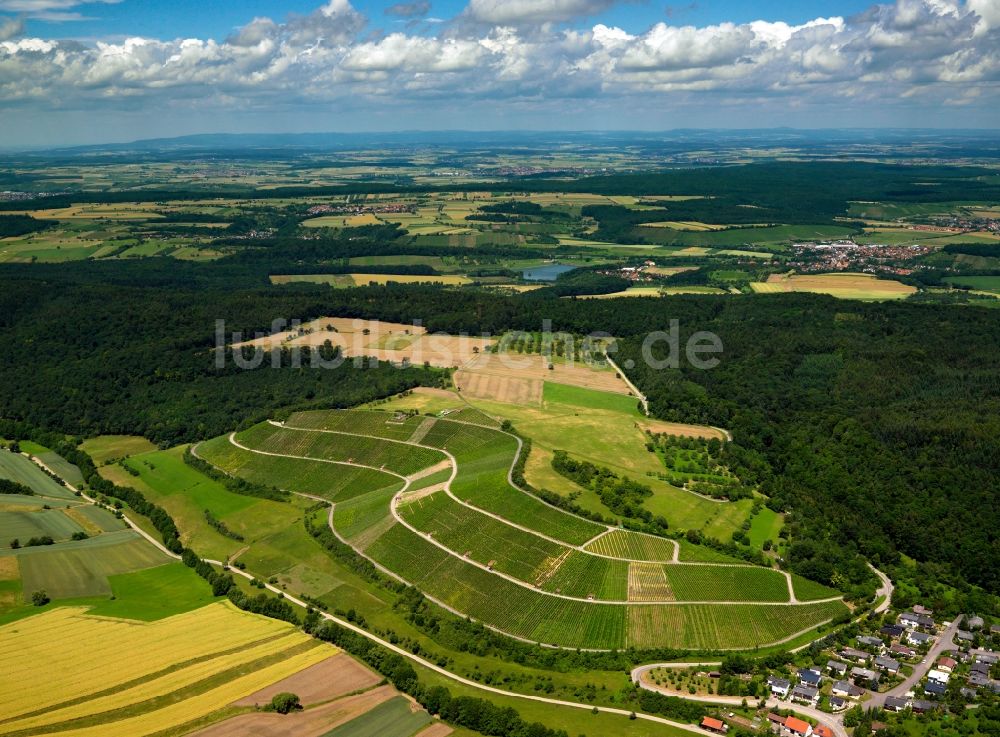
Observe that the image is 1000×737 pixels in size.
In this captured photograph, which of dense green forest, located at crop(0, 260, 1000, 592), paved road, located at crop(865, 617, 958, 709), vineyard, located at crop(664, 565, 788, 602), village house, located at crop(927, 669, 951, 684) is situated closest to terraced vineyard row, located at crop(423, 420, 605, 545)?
vineyard, located at crop(664, 565, 788, 602)

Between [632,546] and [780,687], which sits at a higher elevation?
[632,546]

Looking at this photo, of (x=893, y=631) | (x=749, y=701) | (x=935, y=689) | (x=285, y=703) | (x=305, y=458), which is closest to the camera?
(x=285, y=703)

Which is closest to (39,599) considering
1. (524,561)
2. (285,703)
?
(285,703)

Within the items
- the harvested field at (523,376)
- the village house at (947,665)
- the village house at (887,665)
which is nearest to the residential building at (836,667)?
the village house at (887,665)

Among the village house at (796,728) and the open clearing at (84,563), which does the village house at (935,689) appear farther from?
the open clearing at (84,563)

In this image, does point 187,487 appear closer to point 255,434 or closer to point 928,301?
point 255,434

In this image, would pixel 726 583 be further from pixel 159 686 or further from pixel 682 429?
pixel 159 686

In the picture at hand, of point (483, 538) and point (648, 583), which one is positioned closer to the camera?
point (648, 583)
